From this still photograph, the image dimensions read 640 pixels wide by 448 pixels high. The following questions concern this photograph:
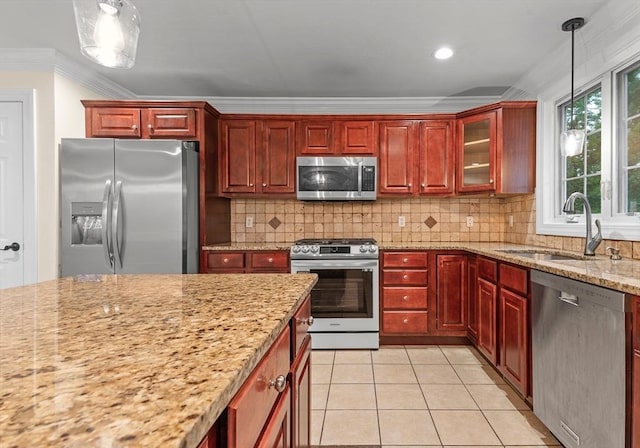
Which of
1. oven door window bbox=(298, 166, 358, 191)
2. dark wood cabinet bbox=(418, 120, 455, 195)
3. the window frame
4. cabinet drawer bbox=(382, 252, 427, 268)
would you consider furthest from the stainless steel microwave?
the window frame

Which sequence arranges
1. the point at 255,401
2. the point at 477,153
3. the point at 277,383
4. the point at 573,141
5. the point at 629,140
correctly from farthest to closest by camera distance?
1. the point at 477,153
2. the point at 629,140
3. the point at 573,141
4. the point at 277,383
5. the point at 255,401

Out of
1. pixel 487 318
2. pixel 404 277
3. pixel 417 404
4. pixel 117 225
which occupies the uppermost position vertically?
pixel 117 225

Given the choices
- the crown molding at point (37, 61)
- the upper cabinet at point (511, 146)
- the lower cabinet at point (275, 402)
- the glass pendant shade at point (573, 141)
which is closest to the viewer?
the lower cabinet at point (275, 402)

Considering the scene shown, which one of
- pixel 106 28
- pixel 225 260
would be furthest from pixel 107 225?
pixel 106 28

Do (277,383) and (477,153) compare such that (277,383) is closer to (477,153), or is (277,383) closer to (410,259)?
(410,259)

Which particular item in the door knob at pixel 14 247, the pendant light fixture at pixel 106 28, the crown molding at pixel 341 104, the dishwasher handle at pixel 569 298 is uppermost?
the crown molding at pixel 341 104

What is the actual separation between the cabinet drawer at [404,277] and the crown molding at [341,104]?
1799 millimetres

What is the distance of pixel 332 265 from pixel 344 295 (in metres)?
0.30

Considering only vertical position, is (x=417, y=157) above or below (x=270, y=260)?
above

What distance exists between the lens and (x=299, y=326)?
1284mm

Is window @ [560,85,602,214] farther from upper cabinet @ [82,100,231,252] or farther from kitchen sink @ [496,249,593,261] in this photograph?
upper cabinet @ [82,100,231,252]

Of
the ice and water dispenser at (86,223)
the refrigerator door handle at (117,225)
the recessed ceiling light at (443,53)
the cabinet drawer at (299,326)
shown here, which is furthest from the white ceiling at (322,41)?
the cabinet drawer at (299,326)

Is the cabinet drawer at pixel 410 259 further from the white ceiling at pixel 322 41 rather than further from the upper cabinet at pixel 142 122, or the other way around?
the upper cabinet at pixel 142 122

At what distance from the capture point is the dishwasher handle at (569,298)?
66.4 inches
